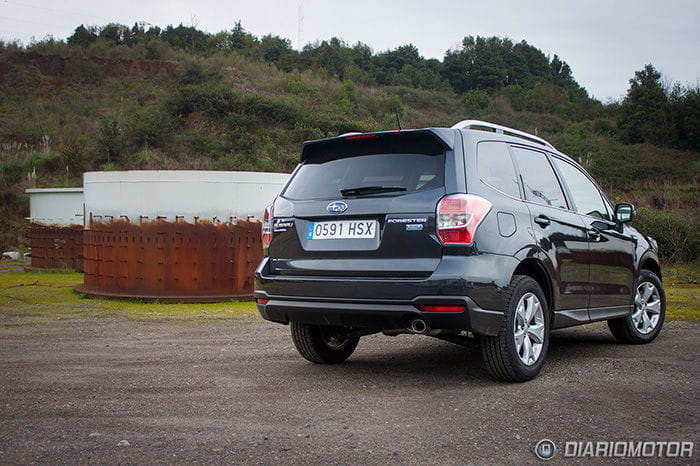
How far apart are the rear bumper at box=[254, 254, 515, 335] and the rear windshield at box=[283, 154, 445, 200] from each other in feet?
2.12

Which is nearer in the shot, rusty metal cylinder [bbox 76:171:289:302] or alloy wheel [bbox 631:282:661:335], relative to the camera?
alloy wheel [bbox 631:282:661:335]

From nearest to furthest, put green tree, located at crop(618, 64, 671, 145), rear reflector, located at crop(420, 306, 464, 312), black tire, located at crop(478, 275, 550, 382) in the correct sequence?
rear reflector, located at crop(420, 306, 464, 312) < black tire, located at crop(478, 275, 550, 382) < green tree, located at crop(618, 64, 671, 145)

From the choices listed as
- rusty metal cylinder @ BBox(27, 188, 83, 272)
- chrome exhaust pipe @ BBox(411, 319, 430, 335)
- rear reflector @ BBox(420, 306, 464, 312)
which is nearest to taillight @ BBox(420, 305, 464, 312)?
rear reflector @ BBox(420, 306, 464, 312)

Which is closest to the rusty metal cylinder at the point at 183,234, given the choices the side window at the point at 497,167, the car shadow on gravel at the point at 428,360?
the car shadow on gravel at the point at 428,360

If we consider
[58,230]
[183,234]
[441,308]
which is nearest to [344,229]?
[441,308]

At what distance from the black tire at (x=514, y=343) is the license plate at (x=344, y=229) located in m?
1.07

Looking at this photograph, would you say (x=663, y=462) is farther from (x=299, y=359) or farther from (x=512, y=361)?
(x=299, y=359)

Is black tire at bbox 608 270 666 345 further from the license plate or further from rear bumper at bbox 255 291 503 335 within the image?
the license plate

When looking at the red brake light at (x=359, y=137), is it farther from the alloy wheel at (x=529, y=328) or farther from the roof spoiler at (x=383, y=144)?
the alloy wheel at (x=529, y=328)

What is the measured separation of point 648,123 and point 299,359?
2071 inches

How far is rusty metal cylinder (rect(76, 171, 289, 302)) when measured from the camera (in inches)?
469

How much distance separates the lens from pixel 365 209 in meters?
5.00

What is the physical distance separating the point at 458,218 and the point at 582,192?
8.03ft

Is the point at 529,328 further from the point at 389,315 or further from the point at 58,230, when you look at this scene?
the point at 58,230
